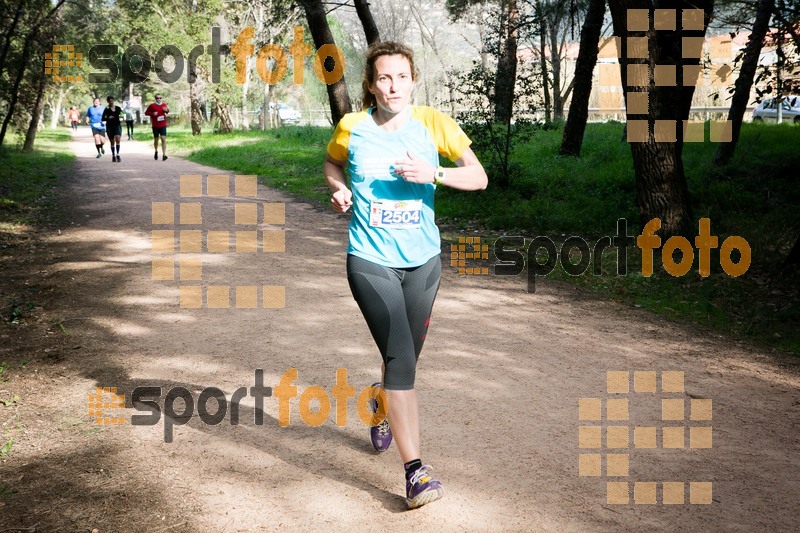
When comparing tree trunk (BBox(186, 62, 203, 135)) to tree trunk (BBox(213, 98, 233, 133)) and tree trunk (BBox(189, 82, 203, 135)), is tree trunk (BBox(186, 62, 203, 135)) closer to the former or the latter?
tree trunk (BBox(189, 82, 203, 135))

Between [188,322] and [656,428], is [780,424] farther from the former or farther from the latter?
[188,322]

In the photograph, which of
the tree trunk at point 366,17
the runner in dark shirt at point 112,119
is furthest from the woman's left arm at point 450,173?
the runner in dark shirt at point 112,119

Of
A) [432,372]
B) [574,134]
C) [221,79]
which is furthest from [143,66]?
[432,372]

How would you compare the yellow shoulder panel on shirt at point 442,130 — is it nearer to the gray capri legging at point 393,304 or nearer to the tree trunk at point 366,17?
the gray capri legging at point 393,304

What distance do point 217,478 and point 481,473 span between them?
1.48 meters

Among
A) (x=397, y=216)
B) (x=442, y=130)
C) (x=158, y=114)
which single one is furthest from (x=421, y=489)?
(x=158, y=114)

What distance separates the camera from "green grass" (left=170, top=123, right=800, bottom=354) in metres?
7.83

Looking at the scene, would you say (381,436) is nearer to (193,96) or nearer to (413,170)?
(413,170)

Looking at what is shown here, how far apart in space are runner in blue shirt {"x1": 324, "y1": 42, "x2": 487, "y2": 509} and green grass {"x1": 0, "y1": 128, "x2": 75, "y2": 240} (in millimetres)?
9297

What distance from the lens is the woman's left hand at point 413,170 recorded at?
3.39 metres

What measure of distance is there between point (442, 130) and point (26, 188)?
16.6 metres

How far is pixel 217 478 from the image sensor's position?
4047mm

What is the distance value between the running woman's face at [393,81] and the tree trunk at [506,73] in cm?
995

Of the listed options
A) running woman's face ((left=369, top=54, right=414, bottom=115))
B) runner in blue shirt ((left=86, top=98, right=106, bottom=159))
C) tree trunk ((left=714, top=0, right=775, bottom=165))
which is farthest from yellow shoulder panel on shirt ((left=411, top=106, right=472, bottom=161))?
runner in blue shirt ((left=86, top=98, right=106, bottom=159))
